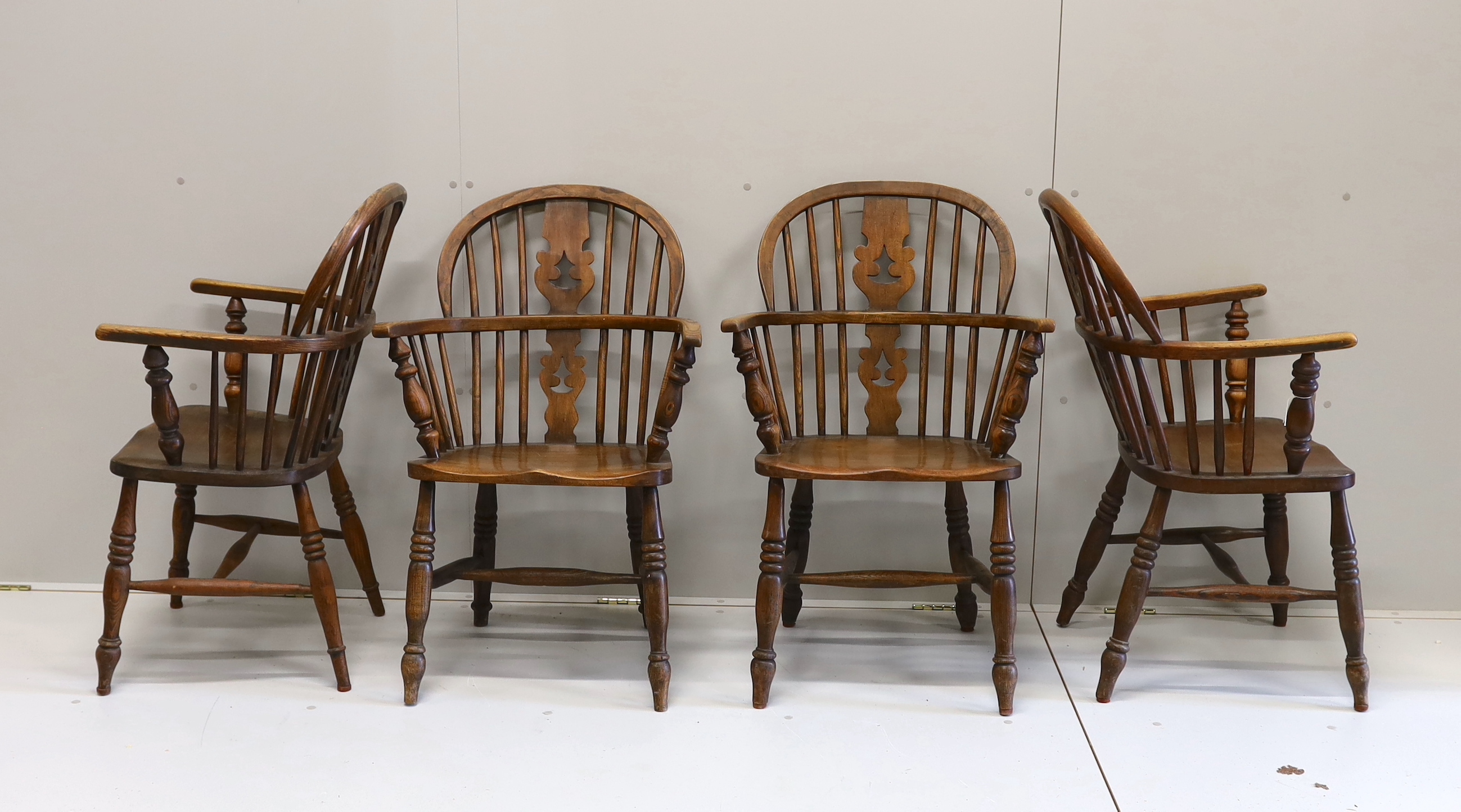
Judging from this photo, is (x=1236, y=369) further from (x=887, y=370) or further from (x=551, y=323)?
(x=551, y=323)

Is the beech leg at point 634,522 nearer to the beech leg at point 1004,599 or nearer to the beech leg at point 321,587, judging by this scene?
the beech leg at point 321,587

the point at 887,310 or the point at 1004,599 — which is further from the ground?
the point at 887,310

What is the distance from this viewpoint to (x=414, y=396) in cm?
201

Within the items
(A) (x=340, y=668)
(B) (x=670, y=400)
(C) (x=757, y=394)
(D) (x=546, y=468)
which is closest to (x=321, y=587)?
(A) (x=340, y=668)

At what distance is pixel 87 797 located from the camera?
5.46 ft

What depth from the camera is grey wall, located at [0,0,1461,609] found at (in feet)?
7.98

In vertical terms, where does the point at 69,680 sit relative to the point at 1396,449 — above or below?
below

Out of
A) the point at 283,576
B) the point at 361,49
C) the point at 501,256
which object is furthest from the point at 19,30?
the point at 283,576

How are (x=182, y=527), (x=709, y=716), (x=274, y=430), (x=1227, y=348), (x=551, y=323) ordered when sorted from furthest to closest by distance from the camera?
1. (x=182, y=527)
2. (x=551, y=323)
3. (x=274, y=430)
4. (x=709, y=716)
5. (x=1227, y=348)

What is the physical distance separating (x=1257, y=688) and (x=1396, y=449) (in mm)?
824

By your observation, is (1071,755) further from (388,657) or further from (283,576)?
(283,576)

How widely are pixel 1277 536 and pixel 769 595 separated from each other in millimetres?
1259

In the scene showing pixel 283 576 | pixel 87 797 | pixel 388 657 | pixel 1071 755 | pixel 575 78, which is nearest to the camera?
pixel 87 797

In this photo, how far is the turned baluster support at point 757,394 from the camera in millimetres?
1993
